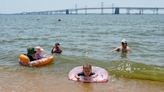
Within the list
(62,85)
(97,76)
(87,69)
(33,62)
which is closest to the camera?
(62,85)

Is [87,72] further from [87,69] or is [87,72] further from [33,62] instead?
[33,62]

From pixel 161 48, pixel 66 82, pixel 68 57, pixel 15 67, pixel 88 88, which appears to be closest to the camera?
pixel 88 88

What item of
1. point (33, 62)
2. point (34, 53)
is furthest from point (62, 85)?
point (34, 53)

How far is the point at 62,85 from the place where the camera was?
895cm

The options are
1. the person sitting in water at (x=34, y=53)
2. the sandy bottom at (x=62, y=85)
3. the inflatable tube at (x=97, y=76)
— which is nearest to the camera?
the sandy bottom at (x=62, y=85)

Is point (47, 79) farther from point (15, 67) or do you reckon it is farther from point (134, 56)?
point (134, 56)

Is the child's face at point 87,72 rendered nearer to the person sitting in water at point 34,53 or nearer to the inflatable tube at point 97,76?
the inflatable tube at point 97,76

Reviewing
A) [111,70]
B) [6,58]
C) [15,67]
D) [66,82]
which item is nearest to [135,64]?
[111,70]

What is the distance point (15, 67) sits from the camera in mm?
11719

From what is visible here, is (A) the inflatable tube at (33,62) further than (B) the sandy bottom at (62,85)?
Yes

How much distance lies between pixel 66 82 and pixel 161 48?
8248 millimetres

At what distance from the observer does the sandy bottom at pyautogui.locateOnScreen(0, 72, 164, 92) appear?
851 centimetres

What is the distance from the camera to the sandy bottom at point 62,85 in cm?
851

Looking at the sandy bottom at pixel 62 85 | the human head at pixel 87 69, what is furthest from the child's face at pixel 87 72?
the sandy bottom at pixel 62 85
